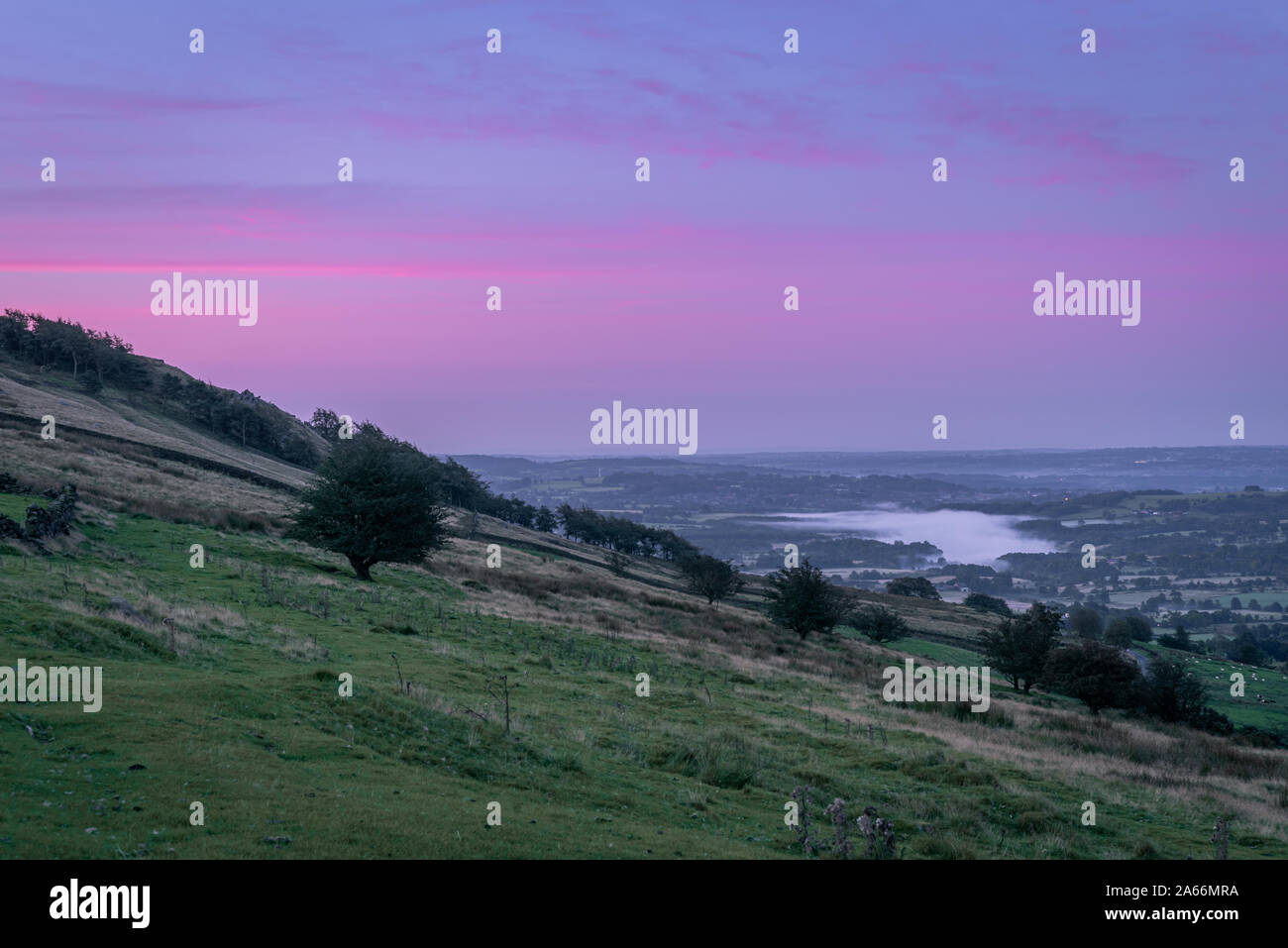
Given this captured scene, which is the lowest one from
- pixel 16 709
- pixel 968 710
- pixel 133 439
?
pixel 968 710

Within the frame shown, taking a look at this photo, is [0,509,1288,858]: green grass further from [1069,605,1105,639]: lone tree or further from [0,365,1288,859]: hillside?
[1069,605,1105,639]: lone tree

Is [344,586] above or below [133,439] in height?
below

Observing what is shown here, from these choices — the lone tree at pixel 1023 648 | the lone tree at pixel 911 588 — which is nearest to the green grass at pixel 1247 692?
the lone tree at pixel 1023 648

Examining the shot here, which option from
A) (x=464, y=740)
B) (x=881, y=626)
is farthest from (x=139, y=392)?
(x=464, y=740)

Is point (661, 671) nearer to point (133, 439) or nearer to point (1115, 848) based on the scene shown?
point (1115, 848)

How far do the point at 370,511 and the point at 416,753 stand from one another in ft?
94.7

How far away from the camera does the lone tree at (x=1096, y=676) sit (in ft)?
141

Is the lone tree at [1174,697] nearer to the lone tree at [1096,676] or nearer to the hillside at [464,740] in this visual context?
the lone tree at [1096,676]

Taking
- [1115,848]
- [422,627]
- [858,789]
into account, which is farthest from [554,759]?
[422,627]

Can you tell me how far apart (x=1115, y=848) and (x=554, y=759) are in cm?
1099

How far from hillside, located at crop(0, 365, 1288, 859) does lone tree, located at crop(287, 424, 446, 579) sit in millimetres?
1485

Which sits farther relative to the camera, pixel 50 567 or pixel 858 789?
pixel 50 567
